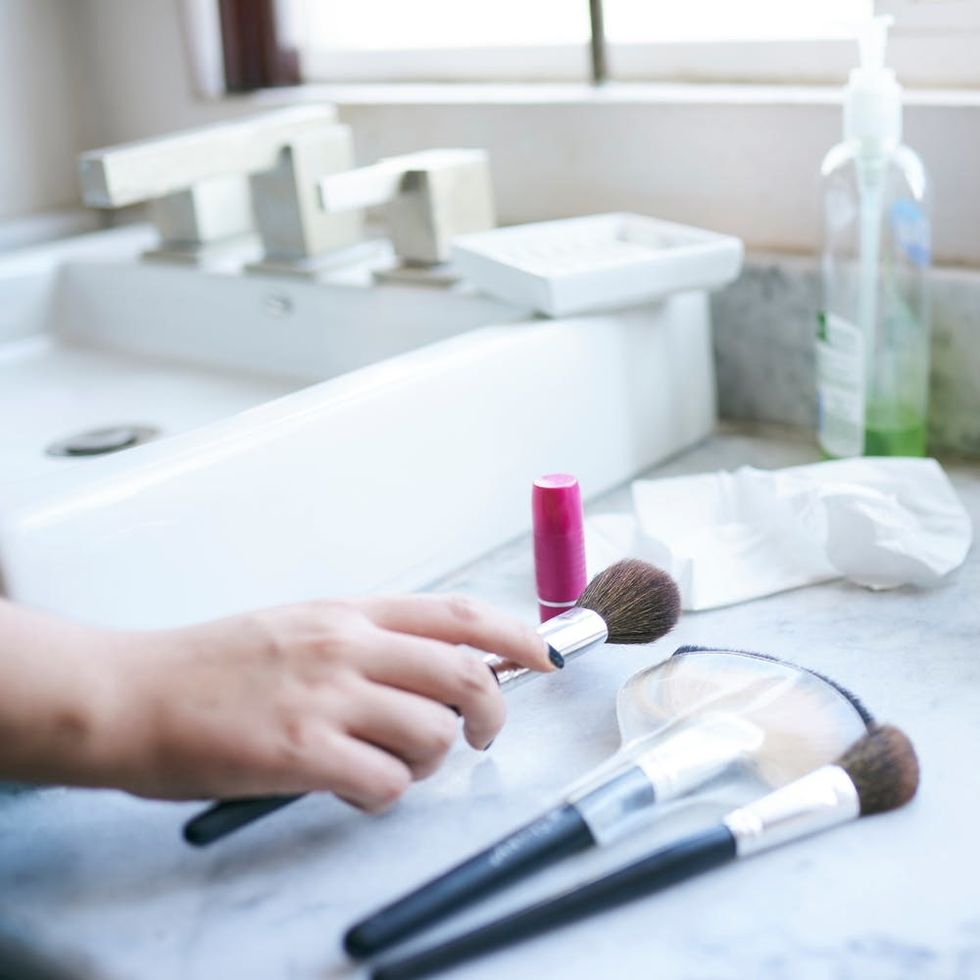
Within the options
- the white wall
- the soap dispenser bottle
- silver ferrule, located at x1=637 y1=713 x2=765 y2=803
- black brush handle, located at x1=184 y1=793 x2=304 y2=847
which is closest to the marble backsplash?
the soap dispenser bottle

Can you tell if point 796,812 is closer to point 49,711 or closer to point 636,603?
point 636,603

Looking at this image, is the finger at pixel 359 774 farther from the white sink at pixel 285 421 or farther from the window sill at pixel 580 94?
the window sill at pixel 580 94

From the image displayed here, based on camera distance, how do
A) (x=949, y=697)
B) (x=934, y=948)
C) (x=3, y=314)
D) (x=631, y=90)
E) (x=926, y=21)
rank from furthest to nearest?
(x=3, y=314) → (x=631, y=90) → (x=926, y=21) → (x=949, y=697) → (x=934, y=948)

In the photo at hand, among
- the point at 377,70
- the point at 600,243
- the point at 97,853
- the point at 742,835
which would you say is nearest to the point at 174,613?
the point at 97,853

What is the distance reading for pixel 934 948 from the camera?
37 centimetres

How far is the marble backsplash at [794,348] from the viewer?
2.47 ft

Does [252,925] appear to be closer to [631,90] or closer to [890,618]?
[890,618]

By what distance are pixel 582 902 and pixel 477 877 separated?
0.11ft

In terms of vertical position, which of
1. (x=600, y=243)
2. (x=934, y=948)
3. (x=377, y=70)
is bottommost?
(x=934, y=948)

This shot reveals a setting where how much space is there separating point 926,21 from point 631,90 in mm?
213

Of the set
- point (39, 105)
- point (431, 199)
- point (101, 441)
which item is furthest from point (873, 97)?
point (39, 105)

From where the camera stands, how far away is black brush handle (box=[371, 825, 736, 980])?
369 mm

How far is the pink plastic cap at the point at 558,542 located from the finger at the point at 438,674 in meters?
0.13

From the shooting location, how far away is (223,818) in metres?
0.43
